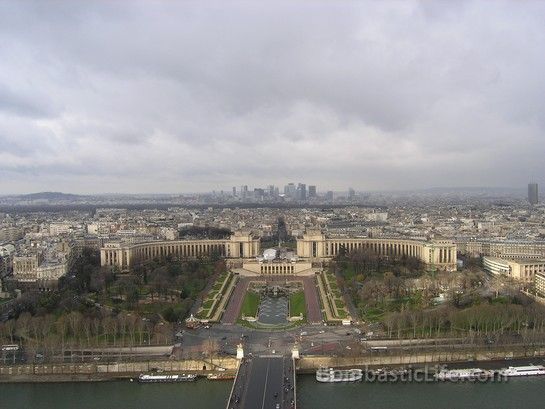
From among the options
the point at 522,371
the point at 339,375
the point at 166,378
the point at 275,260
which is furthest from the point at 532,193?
the point at 166,378

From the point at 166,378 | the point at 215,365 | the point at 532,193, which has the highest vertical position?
the point at 532,193

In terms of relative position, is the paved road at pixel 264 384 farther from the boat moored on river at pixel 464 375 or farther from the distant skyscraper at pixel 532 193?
the distant skyscraper at pixel 532 193

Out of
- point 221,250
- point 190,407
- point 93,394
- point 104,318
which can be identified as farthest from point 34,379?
point 221,250

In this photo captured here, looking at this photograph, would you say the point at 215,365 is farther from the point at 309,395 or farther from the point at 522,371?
the point at 522,371

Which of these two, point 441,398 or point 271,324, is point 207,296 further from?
point 441,398

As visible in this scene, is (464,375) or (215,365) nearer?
(464,375)

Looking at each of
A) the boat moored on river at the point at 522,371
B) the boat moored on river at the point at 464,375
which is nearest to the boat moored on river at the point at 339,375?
the boat moored on river at the point at 464,375

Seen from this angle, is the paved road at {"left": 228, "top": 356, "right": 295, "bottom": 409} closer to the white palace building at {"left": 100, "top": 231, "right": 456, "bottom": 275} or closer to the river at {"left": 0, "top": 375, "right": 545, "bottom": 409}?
the river at {"left": 0, "top": 375, "right": 545, "bottom": 409}

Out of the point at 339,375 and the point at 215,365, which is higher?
the point at 215,365
